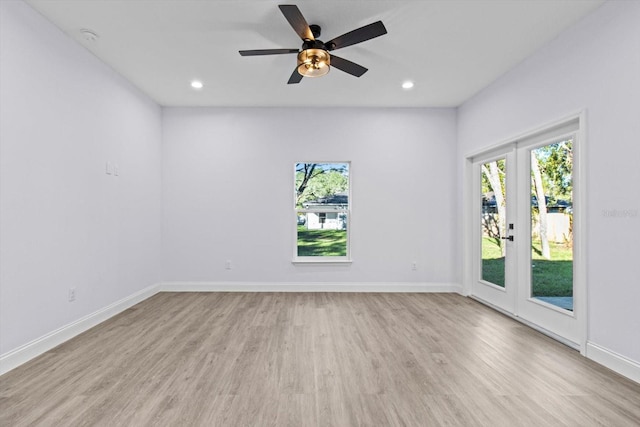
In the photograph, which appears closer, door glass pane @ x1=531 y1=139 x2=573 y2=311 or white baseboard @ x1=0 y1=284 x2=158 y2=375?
white baseboard @ x1=0 y1=284 x2=158 y2=375

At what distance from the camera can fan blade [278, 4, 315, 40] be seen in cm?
213

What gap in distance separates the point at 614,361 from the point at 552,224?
1.27m

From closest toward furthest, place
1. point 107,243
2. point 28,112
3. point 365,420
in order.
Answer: point 365,420 → point 28,112 → point 107,243

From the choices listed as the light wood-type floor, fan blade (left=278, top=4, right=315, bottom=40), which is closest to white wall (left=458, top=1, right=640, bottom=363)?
the light wood-type floor

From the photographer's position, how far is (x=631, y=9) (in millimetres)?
2266

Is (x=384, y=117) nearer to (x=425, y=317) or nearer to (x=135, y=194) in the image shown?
(x=425, y=317)

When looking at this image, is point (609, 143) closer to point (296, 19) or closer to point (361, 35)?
point (361, 35)

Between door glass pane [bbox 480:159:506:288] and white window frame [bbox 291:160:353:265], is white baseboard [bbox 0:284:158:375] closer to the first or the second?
white window frame [bbox 291:160:353:265]

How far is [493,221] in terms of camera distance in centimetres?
407

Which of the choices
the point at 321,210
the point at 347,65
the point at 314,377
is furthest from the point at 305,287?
the point at 347,65

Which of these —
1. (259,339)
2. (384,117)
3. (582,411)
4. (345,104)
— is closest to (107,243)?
(259,339)

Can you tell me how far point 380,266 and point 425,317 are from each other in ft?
4.46

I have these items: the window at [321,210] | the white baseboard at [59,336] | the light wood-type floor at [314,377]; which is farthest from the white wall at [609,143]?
the white baseboard at [59,336]

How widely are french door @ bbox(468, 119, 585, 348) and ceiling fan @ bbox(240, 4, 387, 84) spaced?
2033mm
